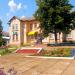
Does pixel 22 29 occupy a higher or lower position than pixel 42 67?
higher

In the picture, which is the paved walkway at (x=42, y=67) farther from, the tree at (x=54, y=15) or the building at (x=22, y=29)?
the building at (x=22, y=29)

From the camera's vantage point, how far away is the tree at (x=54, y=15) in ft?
138

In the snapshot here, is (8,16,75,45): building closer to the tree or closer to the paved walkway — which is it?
the tree

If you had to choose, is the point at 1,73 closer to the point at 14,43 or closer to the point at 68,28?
the point at 68,28

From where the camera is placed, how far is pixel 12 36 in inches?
2307

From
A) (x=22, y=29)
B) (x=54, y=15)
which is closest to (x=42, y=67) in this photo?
(x=54, y=15)

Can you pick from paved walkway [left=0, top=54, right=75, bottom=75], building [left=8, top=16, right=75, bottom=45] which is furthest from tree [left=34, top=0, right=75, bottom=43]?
paved walkway [left=0, top=54, right=75, bottom=75]

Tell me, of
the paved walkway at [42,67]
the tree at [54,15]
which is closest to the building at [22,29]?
the tree at [54,15]

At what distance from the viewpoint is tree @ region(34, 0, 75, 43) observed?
42.0 meters

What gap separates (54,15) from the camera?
4238 cm

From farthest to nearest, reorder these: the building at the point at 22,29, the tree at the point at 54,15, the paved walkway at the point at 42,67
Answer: the building at the point at 22,29
the tree at the point at 54,15
the paved walkway at the point at 42,67

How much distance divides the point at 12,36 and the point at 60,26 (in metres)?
19.0

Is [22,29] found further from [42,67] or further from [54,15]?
[42,67]

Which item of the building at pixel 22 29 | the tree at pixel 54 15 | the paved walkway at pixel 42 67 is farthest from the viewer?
the building at pixel 22 29
